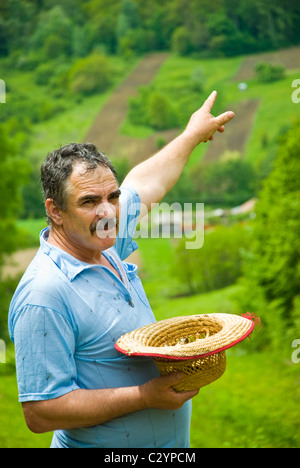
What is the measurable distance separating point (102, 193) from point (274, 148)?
2196cm

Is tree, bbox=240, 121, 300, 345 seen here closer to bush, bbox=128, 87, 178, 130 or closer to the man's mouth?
the man's mouth

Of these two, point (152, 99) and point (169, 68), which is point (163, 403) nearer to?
point (152, 99)

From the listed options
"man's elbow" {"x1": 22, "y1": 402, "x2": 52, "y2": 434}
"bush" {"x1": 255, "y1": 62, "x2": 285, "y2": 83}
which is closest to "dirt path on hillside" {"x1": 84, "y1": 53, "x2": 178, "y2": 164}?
"bush" {"x1": 255, "y1": 62, "x2": 285, "y2": 83}

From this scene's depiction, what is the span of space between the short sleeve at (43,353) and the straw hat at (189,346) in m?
0.15

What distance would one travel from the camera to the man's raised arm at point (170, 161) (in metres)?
2.17

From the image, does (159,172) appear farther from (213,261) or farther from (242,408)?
(213,261)

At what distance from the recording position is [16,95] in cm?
2747

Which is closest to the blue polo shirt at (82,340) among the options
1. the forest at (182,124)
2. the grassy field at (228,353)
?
the grassy field at (228,353)

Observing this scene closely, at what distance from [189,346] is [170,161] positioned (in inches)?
33.7

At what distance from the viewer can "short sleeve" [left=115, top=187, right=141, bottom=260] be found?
201cm

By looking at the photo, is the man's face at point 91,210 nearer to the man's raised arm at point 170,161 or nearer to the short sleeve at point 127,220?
the short sleeve at point 127,220

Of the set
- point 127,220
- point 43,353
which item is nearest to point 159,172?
point 127,220

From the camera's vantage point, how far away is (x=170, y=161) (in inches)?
87.2

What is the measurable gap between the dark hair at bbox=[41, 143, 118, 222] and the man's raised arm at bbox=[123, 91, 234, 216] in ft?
1.48
